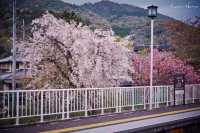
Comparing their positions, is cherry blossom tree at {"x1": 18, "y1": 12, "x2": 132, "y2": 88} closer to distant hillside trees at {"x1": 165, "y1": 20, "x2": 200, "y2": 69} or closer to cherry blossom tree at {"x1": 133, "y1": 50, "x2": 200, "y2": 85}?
cherry blossom tree at {"x1": 133, "y1": 50, "x2": 200, "y2": 85}

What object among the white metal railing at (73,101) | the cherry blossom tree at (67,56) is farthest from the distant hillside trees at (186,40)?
the white metal railing at (73,101)

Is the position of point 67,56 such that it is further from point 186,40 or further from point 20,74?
point 186,40

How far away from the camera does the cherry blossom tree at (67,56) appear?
1255cm

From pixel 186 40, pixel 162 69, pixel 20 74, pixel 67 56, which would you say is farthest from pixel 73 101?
pixel 186 40

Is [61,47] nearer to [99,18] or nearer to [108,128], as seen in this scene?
[99,18]

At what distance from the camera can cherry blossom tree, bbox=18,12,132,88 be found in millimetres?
12555

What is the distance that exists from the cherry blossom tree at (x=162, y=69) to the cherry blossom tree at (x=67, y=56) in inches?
121

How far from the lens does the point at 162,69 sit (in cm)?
1736

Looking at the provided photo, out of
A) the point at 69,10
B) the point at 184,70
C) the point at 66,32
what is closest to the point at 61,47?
the point at 66,32

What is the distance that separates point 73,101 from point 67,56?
184 inches

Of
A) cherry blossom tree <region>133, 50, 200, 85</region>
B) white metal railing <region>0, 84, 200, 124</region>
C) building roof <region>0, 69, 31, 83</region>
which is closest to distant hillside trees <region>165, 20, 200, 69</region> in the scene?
cherry blossom tree <region>133, 50, 200, 85</region>

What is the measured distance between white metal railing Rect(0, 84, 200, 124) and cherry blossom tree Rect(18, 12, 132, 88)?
2.49 m

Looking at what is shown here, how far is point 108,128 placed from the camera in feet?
21.4

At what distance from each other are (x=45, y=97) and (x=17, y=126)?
1061mm
